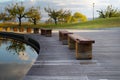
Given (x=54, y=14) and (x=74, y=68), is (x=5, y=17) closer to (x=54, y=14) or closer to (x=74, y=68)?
(x=54, y=14)

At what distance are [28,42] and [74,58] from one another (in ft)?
27.8

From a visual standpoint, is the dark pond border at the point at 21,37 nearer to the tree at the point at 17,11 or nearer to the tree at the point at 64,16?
the tree at the point at 17,11

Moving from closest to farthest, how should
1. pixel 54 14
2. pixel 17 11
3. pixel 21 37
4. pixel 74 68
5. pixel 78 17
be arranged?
pixel 74 68, pixel 21 37, pixel 17 11, pixel 54 14, pixel 78 17

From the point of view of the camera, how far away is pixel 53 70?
6.13 m

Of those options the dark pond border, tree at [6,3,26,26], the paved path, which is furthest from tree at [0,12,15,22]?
the paved path

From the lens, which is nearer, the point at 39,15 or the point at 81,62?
the point at 81,62

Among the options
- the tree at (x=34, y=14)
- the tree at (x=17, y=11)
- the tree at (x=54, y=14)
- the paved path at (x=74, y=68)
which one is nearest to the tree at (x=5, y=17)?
the tree at (x=17, y=11)

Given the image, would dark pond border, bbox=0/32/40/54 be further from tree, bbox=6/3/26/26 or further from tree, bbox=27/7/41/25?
tree, bbox=27/7/41/25

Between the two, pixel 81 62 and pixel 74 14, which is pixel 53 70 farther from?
pixel 74 14

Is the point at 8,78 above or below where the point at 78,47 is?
below

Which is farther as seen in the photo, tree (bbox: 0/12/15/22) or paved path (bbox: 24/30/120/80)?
tree (bbox: 0/12/15/22)

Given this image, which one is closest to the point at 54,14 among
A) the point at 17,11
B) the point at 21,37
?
the point at 17,11

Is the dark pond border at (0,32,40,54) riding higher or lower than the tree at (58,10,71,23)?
lower

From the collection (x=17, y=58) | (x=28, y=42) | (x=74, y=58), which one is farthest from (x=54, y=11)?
(x=74, y=58)
